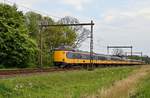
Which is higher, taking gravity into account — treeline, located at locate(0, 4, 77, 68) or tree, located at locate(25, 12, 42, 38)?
tree, located at locate(25, 12, 42, 38)

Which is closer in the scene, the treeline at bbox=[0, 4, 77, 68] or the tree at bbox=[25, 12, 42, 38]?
the treeline at bbox=[0, 4, 77, 68]

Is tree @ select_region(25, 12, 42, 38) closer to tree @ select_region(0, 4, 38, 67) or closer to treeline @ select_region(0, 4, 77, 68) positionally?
treeline @ select_region(0, 4, 77, 68)

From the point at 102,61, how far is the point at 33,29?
1949 centimetres

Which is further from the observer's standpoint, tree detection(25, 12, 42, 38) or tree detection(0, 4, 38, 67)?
tree detection(25, 12, 42, 38)

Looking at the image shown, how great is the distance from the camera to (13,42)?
172 ft

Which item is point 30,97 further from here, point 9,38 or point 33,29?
point 33,29

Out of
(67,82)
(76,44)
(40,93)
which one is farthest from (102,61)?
(40,93)

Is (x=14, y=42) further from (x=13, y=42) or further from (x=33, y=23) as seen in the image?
(x=33, y=23)

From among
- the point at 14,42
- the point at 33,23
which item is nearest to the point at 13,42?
the point at 14,42

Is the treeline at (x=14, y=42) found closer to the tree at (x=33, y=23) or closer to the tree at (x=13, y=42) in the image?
the tree at (x=13, y=42)

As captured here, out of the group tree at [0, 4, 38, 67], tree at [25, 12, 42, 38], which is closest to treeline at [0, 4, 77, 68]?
tree at [0, 4, 38, 67]

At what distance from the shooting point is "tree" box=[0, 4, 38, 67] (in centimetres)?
5178

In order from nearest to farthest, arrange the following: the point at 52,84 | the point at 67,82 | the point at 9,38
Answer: the point at 52,84
the point at 67,82
the point at 9,38

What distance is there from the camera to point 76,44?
10731 centimetres
